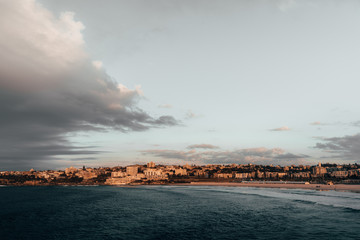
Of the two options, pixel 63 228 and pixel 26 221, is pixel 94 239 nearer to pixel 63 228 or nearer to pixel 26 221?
pixel 63 228

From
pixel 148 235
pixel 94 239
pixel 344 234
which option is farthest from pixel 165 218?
pixel 344 234

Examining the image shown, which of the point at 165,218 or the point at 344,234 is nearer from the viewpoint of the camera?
the point at 344,234

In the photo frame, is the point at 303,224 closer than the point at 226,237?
No

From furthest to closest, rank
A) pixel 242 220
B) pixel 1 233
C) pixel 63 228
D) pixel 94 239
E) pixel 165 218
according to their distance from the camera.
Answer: pixel 165 218
pixel 242 220
pixel 63 228
pixel 1 233
pixel 94 239

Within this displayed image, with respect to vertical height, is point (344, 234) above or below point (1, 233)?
above

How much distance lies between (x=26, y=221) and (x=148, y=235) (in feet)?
126

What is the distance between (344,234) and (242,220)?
21980mm

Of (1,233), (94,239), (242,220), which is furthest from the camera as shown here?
(242,220)

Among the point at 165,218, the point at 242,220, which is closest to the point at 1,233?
the point at 165,218

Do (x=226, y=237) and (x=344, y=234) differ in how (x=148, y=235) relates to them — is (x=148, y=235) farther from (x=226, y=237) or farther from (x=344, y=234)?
(x=344, y=234)

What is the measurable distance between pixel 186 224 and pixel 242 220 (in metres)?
15.0

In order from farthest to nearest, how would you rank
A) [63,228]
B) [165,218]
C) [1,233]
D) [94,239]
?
[165,218], [63,228], [1,233], [94,239]

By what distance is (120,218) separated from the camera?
2547 inches

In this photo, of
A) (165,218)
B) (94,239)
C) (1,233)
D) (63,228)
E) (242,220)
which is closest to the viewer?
(94,239)
